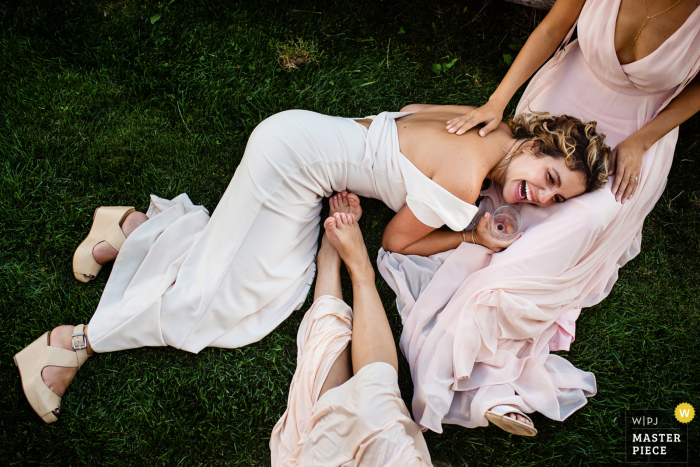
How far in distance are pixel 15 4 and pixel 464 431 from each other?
16.6ft

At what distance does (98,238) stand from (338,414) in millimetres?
2181

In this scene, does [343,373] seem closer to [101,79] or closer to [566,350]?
[566,350]

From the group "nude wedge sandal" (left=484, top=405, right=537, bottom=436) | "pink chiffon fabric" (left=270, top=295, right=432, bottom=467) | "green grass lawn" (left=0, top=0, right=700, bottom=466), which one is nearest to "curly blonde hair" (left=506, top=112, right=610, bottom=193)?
"green grass lawn" (left=0, top=0, right=700, bottom=466)

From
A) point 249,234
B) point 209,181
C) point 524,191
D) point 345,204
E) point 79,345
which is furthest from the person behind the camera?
point 209,181

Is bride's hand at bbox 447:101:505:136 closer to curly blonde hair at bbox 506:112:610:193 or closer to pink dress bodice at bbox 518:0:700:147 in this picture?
curly blonde hair at bbox 506:112:610:193

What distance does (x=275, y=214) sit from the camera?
302 centimetres

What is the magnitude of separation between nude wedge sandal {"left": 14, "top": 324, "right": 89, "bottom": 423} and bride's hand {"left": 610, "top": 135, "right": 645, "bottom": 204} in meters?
3.86

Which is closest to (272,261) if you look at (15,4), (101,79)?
(101,79)

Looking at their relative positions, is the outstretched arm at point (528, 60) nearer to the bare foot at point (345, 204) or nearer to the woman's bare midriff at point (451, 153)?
the woman's bare midriff at point (451, 153)

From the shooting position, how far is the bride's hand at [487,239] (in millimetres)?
3203

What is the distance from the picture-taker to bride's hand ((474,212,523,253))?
320 centimetres

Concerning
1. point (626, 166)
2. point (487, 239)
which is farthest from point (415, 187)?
point (626, 166)

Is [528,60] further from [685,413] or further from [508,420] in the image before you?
[685,413]

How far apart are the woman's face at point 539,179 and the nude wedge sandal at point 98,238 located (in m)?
2.78
